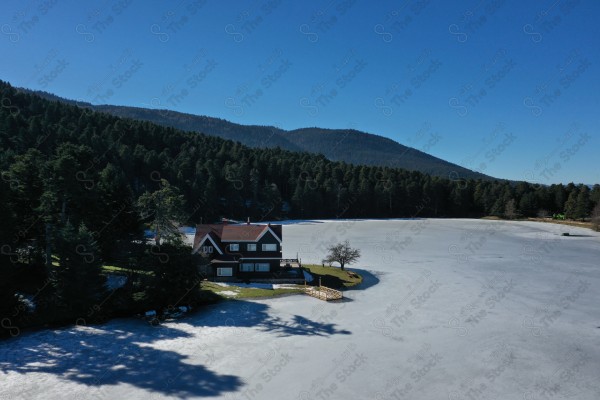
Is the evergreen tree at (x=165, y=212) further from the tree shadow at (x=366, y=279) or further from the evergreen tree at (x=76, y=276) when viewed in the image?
the tree shadow at (x=366, y=279)

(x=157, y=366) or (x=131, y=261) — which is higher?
(x=131, y=261)

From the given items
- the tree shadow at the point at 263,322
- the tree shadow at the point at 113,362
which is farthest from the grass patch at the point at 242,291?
the tree shadow at the point at 113,362

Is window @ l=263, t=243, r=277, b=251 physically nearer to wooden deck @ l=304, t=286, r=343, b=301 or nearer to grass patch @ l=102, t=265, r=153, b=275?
wooden deck @ l=304, t=286, r=343, b=301

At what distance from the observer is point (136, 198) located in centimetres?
9031

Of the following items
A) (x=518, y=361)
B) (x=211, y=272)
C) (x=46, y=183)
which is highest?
(x=46, y=183)

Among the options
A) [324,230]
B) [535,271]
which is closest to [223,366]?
[535,271]

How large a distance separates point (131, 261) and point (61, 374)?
48.1 feet

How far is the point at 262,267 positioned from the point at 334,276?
7.89 m

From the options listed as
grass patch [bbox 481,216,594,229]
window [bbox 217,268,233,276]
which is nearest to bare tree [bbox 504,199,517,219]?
grass patch [bbox 481,216,594,229]

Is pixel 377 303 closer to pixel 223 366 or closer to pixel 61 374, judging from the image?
pixel 223 366

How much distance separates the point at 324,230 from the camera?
85812 mm

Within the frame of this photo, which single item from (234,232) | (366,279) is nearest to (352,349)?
(366,279)

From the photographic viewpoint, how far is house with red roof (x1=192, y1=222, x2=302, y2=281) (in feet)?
134

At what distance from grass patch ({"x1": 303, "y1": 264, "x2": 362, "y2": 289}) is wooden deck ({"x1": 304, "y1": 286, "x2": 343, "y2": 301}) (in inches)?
89.7
